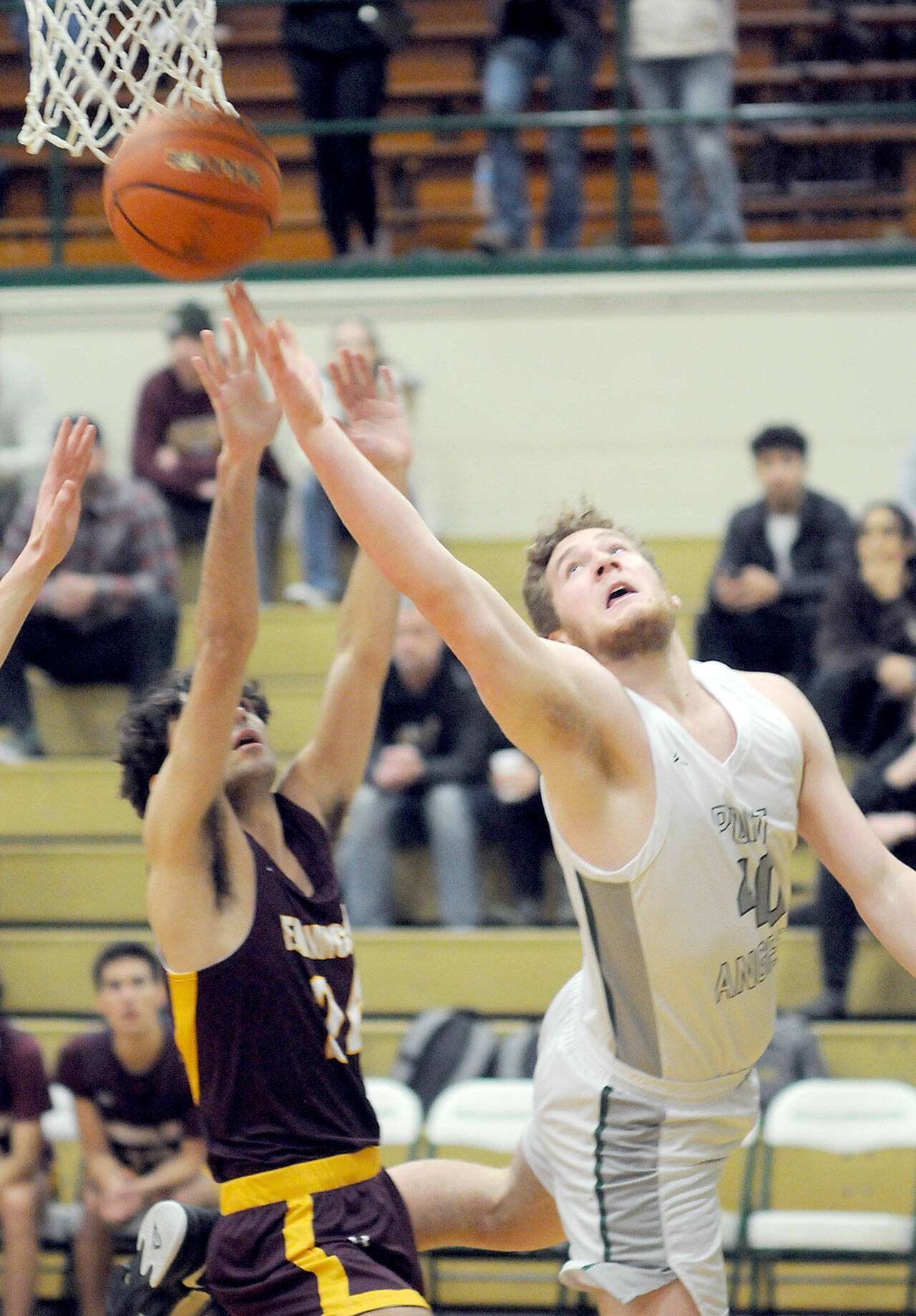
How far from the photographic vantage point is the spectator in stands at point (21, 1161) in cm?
490

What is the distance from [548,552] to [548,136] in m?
5.81

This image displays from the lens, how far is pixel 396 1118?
502 centimetres

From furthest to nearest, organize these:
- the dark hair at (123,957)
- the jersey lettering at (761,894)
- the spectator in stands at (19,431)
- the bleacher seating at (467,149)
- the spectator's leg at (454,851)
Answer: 1. the bleacher seating at (467,149)
2. the spectator in stands at (19,431)
3. the spectator's leg at (454,851)
4. the dark hair at (123,957)
5. the jersey lettering at (761,894)

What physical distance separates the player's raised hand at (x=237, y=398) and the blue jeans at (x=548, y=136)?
5.69 meters

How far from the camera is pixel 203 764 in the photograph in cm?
286

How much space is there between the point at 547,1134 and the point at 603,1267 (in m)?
0.28

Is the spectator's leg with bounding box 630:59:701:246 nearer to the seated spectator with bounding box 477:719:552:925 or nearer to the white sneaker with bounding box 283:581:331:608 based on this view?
the white sneaker with bounding box 283:581:331:608

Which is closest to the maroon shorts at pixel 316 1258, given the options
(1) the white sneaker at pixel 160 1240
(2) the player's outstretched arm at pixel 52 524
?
(1) the white sneaker at pixel 160 1240

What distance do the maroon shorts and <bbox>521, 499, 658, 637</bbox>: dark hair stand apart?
115 cm

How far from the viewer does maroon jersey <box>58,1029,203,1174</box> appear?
5000 millimetres

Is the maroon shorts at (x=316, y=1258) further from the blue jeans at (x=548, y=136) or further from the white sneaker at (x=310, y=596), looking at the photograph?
the blue jeans at (x=548, y=136)

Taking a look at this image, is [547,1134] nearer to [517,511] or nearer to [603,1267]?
[603,1267]

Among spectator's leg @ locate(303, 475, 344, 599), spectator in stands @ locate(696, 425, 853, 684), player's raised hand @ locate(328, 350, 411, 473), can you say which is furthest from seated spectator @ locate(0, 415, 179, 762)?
player's raised hand @ locate(328, 350, 411, 473)

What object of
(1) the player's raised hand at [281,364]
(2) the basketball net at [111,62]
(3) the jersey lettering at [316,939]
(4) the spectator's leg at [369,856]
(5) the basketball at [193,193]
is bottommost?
(4) the spectator's leg at [369,856]
